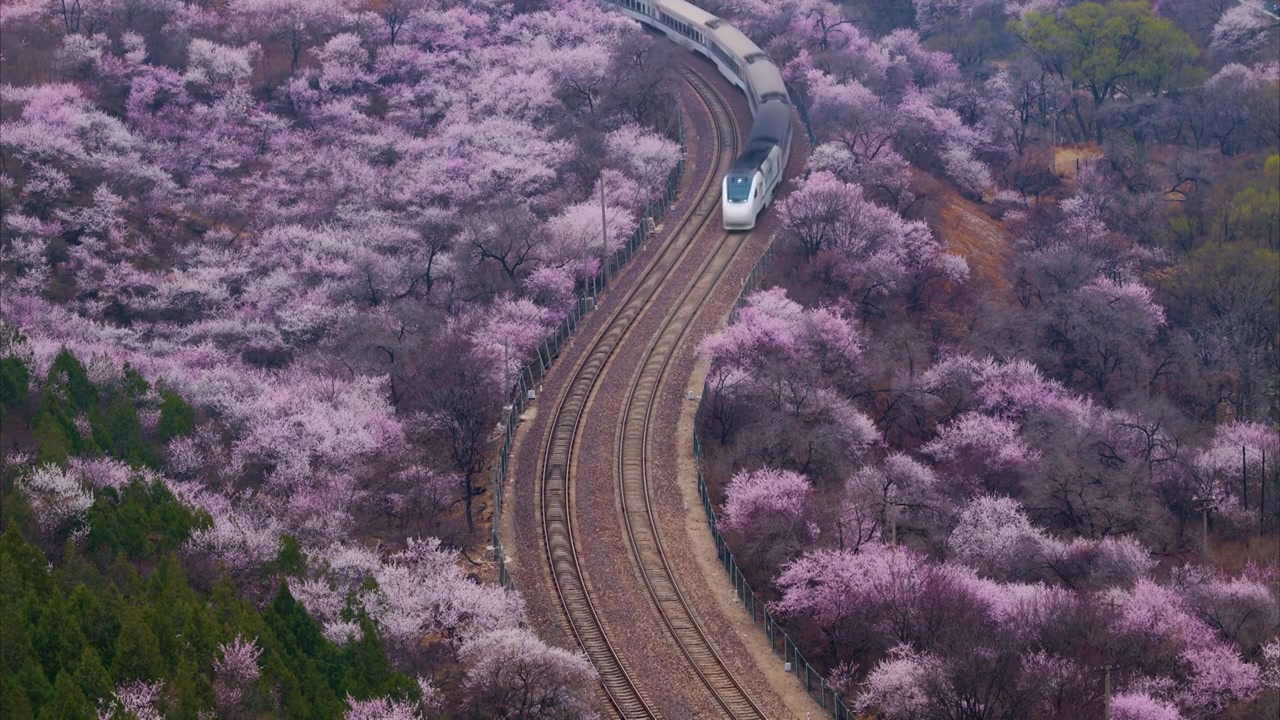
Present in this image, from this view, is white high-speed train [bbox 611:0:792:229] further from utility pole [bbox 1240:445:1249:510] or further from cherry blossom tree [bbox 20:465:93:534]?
cherry blossom tree [bbox 20:465:93:534]

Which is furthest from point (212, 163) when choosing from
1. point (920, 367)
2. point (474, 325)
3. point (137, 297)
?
point (920, 367)

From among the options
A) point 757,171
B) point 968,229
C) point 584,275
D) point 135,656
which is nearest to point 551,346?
point 584,275

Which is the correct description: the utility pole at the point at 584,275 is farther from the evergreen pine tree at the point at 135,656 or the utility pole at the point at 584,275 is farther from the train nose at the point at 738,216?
the evergreen pine tree at the point at 135,656

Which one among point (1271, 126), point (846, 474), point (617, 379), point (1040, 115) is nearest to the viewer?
point (846, 474)

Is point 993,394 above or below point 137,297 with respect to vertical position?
above

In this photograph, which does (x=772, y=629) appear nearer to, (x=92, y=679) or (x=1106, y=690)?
(x=1106, y=690)

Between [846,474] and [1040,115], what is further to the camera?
[1040,115]

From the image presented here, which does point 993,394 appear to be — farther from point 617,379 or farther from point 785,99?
point 785,99
